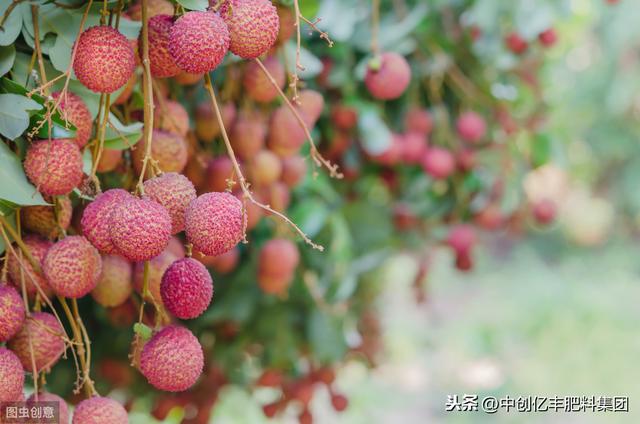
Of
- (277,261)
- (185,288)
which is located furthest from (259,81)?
(185,288)

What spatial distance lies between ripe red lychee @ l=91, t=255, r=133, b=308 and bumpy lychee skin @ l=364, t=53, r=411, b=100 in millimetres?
339

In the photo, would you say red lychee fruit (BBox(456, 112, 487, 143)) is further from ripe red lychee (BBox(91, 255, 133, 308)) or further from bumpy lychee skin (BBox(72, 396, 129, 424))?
bumpy lychee skin (BBox(72, 396, 129, 424))

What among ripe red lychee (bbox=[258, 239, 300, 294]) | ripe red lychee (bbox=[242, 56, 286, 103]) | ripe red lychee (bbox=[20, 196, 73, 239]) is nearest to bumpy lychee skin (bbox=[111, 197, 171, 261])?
ripe red lychee (bbox=[20, 196, 73, 239])

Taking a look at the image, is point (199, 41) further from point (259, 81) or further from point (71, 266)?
point (259, 81)

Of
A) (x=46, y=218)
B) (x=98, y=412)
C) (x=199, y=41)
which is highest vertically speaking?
(x=199, y=41)

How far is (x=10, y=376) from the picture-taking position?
0.47 m

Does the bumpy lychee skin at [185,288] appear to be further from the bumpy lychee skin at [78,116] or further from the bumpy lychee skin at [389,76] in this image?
the bumpy lychee skin at [389,76]

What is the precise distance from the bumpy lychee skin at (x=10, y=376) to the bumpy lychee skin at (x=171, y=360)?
72mm

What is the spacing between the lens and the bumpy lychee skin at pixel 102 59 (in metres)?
0.47

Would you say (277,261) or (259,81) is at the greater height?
(259,81)

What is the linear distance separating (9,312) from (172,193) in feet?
0.40

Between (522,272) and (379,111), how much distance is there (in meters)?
3.94

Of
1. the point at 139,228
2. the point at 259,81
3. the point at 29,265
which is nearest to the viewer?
the point at 139,228

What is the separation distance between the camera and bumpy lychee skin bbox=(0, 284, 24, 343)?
1.58 feet
